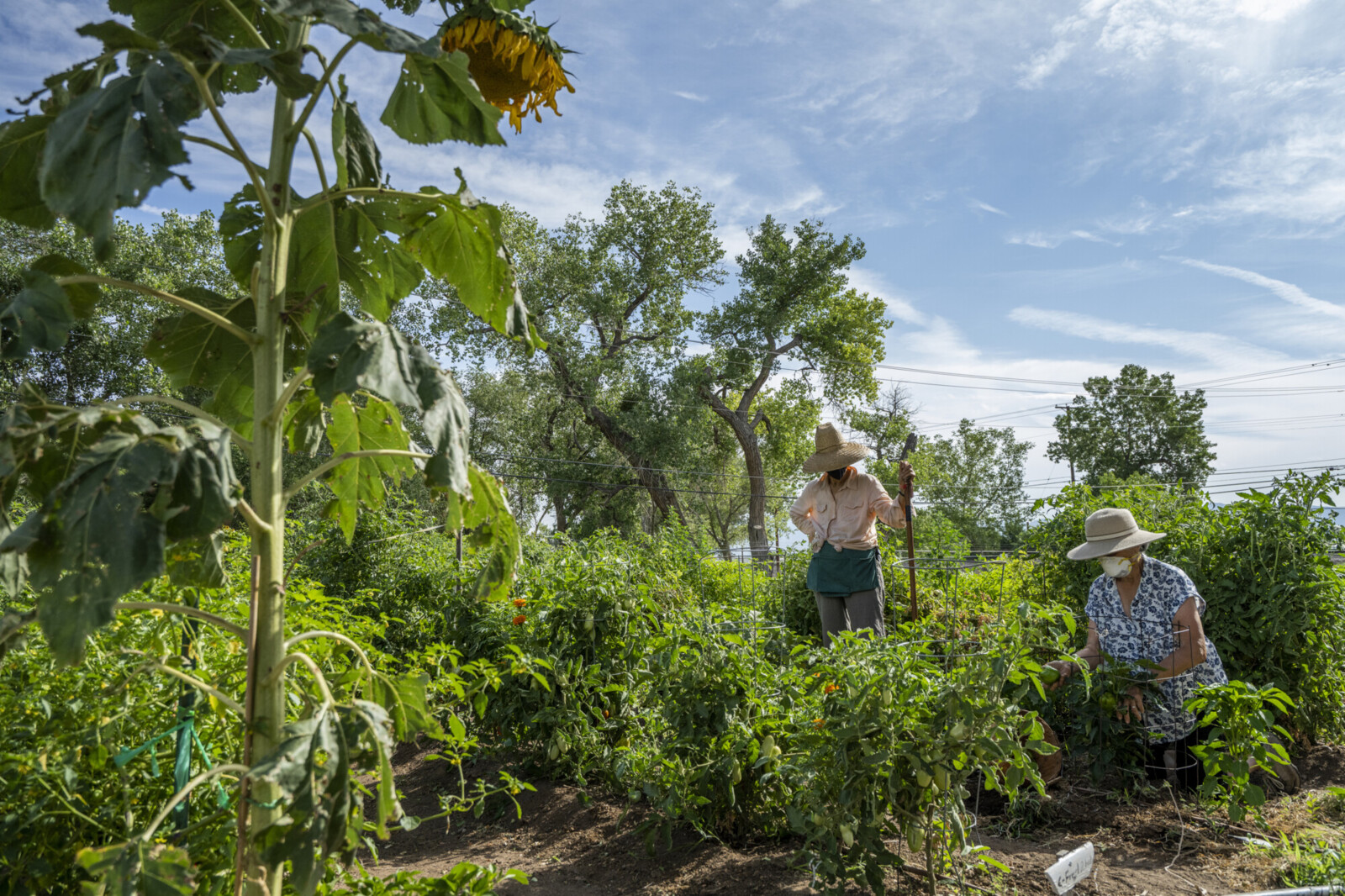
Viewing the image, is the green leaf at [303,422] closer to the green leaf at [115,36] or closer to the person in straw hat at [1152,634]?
the green leaf at [115,36]

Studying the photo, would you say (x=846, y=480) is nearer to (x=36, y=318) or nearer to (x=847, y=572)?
(x=847, y=572)

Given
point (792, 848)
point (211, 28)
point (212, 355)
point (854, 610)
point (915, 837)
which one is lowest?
point (792, 848)

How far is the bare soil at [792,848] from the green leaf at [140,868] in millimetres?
1735

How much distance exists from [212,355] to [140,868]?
0.85 metres

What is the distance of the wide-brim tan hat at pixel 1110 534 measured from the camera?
400 cm

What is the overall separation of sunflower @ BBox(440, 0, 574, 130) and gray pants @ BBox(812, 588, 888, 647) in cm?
374

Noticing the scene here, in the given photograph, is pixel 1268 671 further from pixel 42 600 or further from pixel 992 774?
pixel 42 600

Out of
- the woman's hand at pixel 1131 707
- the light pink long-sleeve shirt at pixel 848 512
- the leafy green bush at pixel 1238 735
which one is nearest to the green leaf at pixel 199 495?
the leafy green bush at pixel 1238 735

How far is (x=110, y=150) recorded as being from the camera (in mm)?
991

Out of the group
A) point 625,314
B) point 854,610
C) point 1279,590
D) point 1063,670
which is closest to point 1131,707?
point 1063,670

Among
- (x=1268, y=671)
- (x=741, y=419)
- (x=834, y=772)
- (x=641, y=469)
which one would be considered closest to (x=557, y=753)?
(x=834, y=772)

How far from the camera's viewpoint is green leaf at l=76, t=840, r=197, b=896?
1.09 metres

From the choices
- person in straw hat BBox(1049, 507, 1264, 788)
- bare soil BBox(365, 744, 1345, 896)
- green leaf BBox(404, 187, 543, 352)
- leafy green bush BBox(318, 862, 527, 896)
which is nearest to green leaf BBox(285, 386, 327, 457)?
green leaf BBox(404, 187, 543, 352)

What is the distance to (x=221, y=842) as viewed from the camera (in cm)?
160
